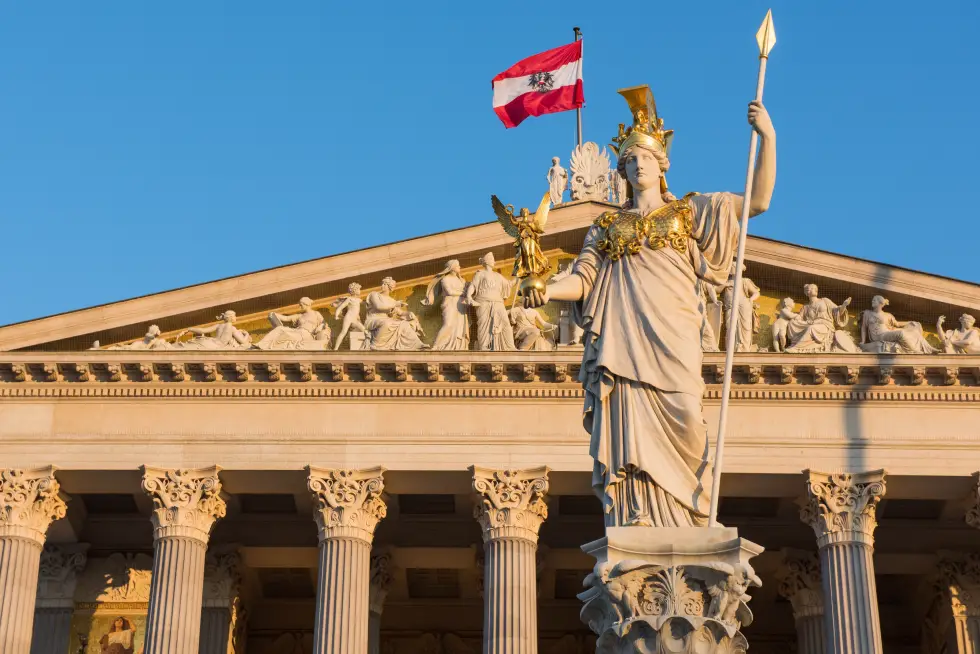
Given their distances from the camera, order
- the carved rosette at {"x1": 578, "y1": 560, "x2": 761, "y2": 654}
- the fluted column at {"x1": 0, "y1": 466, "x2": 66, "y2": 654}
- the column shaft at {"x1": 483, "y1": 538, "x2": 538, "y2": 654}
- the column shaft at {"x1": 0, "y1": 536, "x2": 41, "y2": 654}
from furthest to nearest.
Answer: the fluted column at {"x1": 0, "y1": 466, "x2": 66, "y2": 654}, the column shaft at {"x1": 0, "y1": 536, "x2": 41, "y2": 654}, the column shaft at {"x1": 483, "y1": 538, "x2": 538, "y2": 654}, the carved rosette at {"x1": 578, "y1": 560, "x2": 761, "y2": 654}

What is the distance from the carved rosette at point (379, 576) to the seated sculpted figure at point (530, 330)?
5962 mm

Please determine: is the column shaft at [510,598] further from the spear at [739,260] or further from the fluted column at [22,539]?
the spear at [739,260]

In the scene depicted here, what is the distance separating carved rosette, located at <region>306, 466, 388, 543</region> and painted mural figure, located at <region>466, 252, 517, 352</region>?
12.1ft

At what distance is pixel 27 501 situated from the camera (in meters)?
38.1

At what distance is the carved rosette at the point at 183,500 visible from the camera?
37644 mm

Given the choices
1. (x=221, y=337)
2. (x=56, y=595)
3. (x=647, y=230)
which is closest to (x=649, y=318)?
(x=647, y=230)

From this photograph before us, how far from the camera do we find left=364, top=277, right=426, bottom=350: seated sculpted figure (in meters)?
39.5

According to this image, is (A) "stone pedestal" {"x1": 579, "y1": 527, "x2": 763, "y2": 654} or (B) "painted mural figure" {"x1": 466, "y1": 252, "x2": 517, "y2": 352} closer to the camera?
(A) "stone pedestal" {"x1": 579, "y1": 527, "x2": 763, "y2": 654}

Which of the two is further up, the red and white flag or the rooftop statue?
the red and white flag

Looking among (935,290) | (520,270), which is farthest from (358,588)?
(520,270)

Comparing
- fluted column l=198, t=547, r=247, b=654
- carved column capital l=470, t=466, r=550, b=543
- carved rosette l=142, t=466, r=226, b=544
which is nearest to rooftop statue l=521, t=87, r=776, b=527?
carved column capital l=470, t=466, r=550, b=543

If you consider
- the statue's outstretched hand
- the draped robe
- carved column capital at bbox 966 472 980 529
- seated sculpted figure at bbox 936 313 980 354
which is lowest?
the draped robe

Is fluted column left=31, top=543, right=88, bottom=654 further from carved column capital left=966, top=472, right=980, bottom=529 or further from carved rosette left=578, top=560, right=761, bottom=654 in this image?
carved rosette left=578, top=560, right=761, bottom=654

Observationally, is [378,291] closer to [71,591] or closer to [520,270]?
[71,591]
